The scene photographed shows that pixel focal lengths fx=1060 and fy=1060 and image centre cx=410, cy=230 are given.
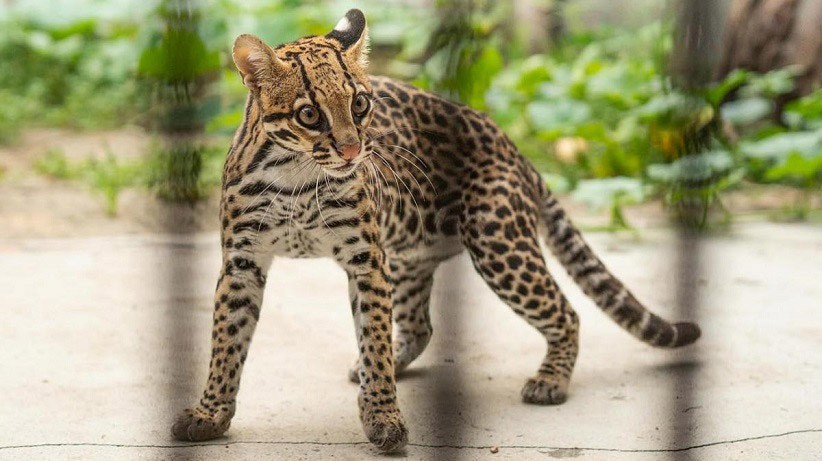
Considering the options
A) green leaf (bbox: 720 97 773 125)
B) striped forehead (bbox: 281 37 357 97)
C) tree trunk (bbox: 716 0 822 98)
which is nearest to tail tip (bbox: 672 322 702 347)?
striped forehead (bbox: 281 37 357 97)

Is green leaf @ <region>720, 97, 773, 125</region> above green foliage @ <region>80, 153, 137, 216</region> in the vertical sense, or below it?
above

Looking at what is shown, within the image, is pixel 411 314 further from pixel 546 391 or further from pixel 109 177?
pixel 109 177

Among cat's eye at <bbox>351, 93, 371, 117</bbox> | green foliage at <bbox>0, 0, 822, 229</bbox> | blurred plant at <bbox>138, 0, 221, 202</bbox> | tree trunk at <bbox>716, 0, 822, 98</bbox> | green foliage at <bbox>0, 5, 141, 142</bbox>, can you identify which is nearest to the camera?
blurred plant at <bbox>138, 0, 221, 202</bbox>

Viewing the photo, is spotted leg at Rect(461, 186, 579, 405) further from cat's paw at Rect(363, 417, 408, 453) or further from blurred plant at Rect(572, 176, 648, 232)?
blurred plant at Rect(572, 176, 648, 232)

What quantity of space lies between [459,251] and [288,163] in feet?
3.73

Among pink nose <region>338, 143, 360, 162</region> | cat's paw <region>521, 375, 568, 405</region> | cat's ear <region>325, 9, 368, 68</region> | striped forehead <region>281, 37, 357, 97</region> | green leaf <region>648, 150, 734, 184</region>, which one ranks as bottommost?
cat's paw <region>521, 375, 568, 405</region>

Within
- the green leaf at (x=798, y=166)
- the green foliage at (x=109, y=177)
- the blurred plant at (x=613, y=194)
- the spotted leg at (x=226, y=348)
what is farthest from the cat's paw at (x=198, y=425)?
the green leaf at (x=798, y=166)

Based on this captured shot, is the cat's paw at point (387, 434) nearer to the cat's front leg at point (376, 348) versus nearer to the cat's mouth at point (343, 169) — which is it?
the cat's front leg at point (376, 348)

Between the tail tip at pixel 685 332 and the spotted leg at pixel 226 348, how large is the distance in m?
1.91

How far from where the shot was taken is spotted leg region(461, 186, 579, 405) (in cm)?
414

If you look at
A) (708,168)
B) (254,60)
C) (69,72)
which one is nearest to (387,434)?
(254,60)

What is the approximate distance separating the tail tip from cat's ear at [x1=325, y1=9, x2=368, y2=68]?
1.92 m

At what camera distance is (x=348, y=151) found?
10.7ft

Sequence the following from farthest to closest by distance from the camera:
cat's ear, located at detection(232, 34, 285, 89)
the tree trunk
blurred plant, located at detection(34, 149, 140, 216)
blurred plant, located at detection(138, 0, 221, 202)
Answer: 1. the tree trunk
2. blurred plant, located at detection(34, 149, 140, 216)
3. cat's ear, located at detection(232, 34, 285, 89)
4. blurred plant, located at detection(138, 0, 221, 202)
